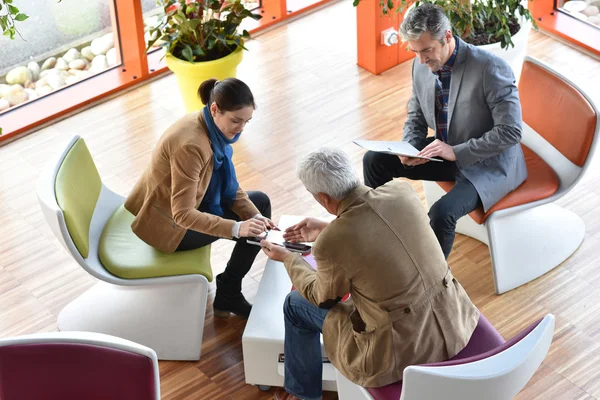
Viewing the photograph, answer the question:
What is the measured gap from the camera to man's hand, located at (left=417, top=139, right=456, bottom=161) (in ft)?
13.1

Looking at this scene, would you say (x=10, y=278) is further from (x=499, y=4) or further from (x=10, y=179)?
(x=499, y=4)

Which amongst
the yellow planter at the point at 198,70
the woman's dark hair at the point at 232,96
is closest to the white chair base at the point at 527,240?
the woman's dark hair at the point at 232,96

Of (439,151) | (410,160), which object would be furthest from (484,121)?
(410,160)

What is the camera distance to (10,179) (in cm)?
530

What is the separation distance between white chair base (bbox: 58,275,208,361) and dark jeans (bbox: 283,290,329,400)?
20.5 inches

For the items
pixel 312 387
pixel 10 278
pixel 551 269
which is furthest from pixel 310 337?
pixel 10 278

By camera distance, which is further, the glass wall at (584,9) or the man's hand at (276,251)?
the glass wall at (584,9)

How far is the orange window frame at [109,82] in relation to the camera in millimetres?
5789

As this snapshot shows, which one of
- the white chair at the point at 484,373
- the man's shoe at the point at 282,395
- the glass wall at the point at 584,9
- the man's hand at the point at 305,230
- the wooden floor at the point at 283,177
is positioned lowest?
the wooden floor at the point at 283,177

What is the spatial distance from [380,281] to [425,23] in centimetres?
136

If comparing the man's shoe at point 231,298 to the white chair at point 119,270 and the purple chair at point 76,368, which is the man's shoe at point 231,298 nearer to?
the white chair at point 119,270

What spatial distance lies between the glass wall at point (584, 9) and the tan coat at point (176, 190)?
383cm

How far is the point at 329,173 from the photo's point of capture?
9.73ft

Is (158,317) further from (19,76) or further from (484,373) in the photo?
(19,76)
